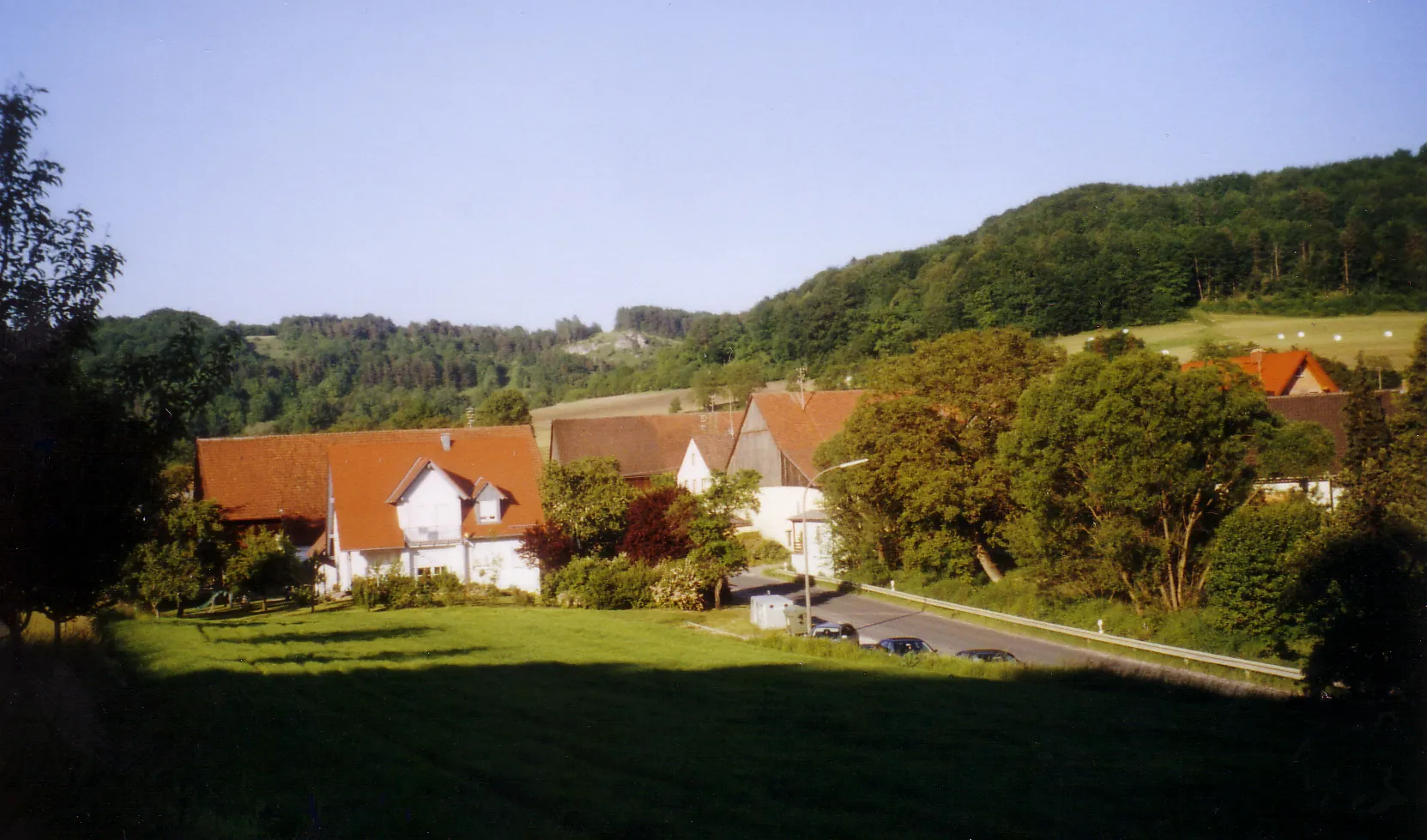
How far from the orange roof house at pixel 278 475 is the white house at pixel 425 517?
8.23 ft

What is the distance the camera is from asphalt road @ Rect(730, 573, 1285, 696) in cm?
2391

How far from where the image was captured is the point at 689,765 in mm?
11055

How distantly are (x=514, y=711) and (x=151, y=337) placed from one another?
282 inches

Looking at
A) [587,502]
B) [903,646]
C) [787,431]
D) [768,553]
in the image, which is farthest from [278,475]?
[903,646]

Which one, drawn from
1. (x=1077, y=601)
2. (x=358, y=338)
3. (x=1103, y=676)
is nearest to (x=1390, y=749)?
(x=1103, y=676)

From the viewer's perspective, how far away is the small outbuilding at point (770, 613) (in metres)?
31.3

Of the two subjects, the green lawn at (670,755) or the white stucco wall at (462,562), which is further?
the white stucco wall at (462,562)

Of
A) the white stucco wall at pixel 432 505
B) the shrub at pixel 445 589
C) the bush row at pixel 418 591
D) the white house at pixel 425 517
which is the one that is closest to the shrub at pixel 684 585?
the bush row at pixel 418 591

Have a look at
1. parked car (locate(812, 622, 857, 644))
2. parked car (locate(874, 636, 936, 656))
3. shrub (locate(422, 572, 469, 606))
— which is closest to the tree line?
parked car (locate(812, 622, 857, 644))

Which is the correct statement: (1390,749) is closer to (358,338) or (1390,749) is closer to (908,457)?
(908,457)

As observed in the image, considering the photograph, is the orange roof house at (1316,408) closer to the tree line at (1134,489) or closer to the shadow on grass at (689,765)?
the tree line at (1134,489)

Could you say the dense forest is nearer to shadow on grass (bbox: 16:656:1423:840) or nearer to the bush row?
shadow on grass (bbox: 16:656:1423:840)

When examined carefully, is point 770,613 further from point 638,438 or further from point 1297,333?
point 638,438

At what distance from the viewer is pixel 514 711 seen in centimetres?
1428
